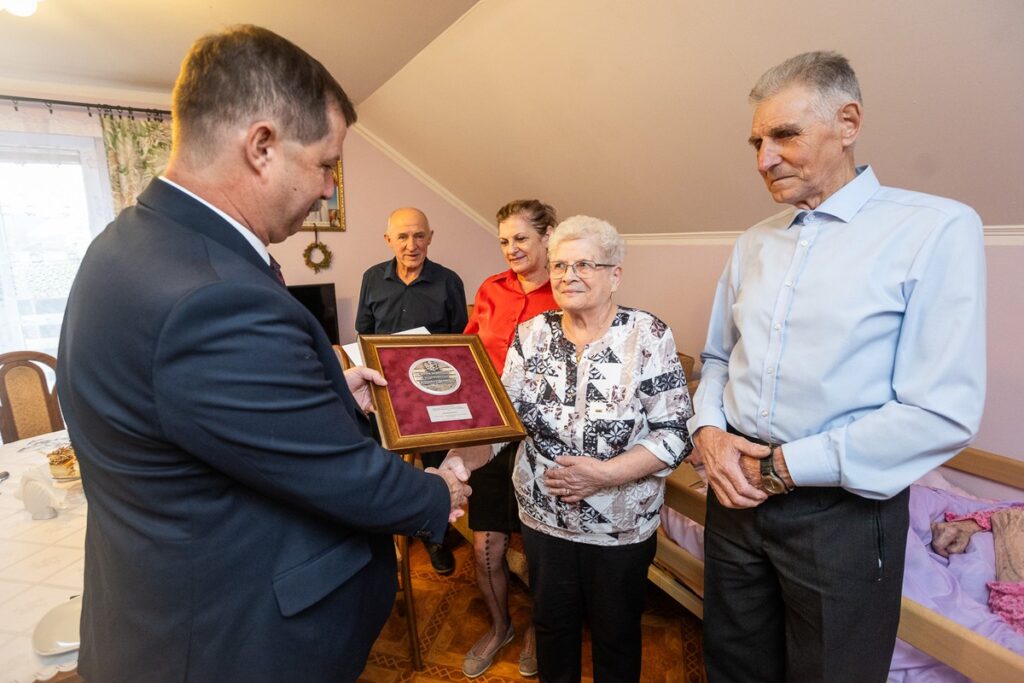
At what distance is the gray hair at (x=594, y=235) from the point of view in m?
1.43

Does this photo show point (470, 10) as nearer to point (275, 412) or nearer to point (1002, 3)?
point (1002, 3)

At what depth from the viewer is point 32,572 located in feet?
4.02

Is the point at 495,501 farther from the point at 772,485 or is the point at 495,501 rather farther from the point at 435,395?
the point at 772,485

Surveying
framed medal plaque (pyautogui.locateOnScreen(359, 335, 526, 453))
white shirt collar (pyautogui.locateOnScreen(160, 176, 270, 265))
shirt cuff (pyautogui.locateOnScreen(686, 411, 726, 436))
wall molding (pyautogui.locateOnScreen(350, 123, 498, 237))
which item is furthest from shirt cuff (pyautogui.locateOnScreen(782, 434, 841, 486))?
wall molding (pyautogui.locateOnScreen(350, 123, 498, 237))

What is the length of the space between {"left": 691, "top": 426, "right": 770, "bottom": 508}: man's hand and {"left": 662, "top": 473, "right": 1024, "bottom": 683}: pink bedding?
0.73 metres

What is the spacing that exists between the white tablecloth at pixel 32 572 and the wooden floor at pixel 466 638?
1.12 metres

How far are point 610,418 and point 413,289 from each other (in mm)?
1726

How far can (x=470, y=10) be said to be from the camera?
2.39 m

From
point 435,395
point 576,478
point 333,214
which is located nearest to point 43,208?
point 333,214

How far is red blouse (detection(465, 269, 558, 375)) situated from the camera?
6.41ft

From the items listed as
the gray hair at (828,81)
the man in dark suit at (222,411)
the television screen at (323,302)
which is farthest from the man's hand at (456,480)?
the television screen at (323,302)

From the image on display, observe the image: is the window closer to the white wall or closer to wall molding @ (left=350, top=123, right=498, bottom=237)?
the white wall

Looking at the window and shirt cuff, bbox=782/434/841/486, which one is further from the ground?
the window

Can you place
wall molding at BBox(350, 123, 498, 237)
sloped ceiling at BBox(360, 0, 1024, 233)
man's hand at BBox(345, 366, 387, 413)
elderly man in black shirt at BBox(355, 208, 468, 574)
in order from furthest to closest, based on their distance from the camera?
wall molding at BBox(350, 123, 498, 237) → elderly man in black shirt at BBox(355, 208, 468, 574) → sloped ceiling at BBox(360, 0, 1024, 233) → man's hand at BBox(345, 366, 387, 413)
